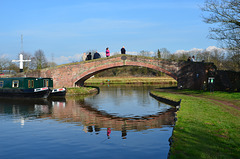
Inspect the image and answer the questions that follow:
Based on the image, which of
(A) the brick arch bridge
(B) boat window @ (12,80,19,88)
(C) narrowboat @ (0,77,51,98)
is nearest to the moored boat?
(C) narrowboat @ (0,77,51,98)

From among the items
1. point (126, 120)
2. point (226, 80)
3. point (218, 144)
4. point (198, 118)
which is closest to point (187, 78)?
point (226, 80)

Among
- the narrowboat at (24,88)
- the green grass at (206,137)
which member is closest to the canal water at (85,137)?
the green grass at (206,137)

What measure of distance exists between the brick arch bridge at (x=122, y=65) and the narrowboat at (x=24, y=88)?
4154mm

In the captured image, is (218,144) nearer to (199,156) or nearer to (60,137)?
(199,156)

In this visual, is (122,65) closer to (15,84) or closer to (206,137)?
(15,84)

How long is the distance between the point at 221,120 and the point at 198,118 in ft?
3.06

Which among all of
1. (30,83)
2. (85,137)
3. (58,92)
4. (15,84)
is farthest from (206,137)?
(15,84)

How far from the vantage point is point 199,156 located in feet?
22.4

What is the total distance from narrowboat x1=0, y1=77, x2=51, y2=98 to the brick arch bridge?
4154 mm

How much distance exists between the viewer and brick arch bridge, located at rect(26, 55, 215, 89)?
32438 mm

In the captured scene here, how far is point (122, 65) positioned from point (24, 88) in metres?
11.7

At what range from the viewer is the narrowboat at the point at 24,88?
2911cm

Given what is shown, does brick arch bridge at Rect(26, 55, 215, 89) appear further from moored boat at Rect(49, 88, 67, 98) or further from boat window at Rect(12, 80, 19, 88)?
boat window at Rect(12, 80, 19, 88)

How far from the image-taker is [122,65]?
34.8 m
